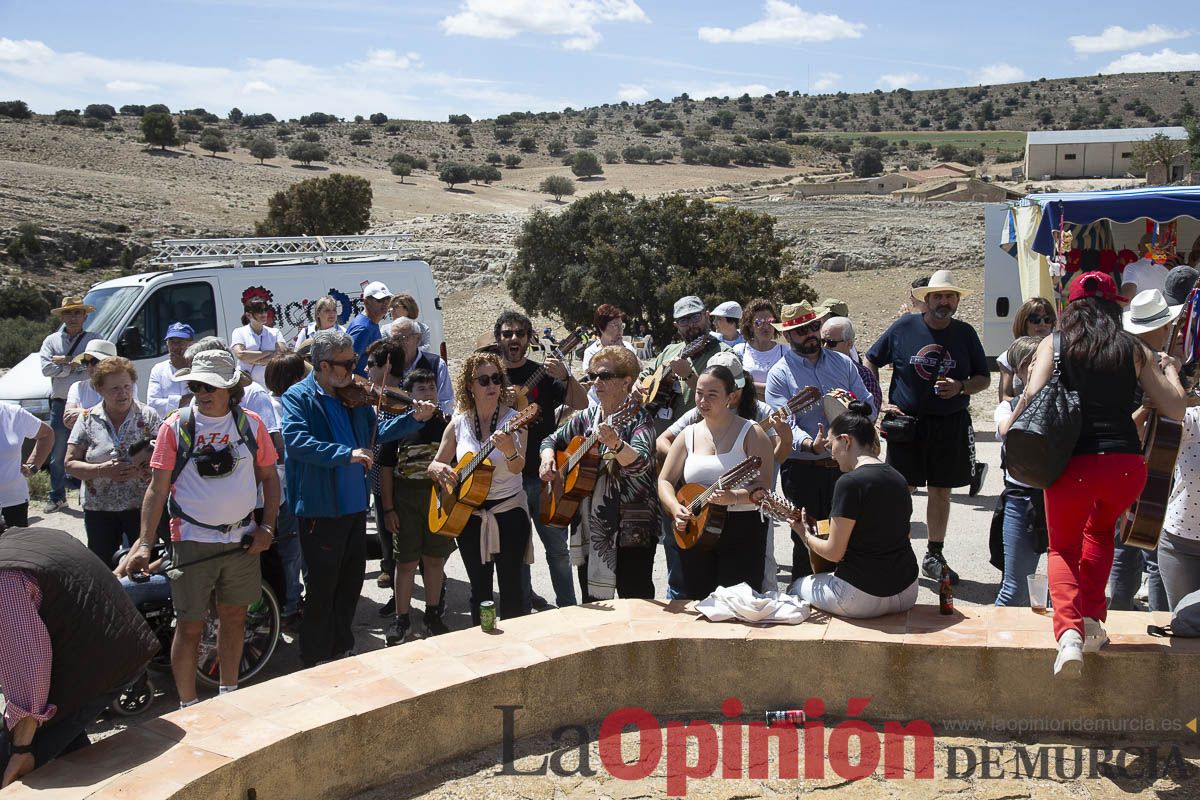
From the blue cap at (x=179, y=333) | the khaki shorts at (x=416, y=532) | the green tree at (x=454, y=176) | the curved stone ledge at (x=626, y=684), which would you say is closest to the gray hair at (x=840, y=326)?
the curved stone ledge at (x=626, y=684)

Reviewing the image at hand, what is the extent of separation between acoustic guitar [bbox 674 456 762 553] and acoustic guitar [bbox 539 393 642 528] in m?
0.51

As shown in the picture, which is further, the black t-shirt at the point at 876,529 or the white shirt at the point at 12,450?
the white shirt at the point at 12,450

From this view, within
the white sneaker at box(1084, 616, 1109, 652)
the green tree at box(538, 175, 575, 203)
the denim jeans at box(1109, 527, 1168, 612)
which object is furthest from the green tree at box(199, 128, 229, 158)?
the white sneaker at box(1084, 616, 1109, 652)

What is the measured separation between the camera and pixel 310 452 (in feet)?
17.7

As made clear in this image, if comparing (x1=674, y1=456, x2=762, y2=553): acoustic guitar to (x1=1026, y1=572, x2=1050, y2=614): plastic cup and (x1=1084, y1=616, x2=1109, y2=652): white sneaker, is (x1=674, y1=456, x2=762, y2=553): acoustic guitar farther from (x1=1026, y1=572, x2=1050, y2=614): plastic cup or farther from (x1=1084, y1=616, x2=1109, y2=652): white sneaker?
(x1=1084, y1=616, x2=1109, y2=652): white sneaker

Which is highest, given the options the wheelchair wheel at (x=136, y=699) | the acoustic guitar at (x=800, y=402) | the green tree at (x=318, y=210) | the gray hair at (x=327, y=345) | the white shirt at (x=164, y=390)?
the green tree at (x=318, y=210)

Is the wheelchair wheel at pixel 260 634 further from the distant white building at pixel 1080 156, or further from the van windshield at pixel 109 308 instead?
the distant white building at pixel 1080 156

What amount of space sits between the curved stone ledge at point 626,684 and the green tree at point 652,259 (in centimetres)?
2033

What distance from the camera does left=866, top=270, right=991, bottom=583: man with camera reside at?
6.89 metres

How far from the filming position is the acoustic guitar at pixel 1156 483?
4410 millimetres

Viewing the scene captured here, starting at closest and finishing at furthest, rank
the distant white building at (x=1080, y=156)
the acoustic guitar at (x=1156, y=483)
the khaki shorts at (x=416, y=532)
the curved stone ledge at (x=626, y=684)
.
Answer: the curved stone ledge at (x=626, y=684), the acoustic guitar at (x=1156, y=483), the khaki shorts at (x=416, y=532), the distant white building at (x=1080, y=156)

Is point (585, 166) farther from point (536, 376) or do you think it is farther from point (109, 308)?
point (536, 376)

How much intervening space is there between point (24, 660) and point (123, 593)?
416 millimetres

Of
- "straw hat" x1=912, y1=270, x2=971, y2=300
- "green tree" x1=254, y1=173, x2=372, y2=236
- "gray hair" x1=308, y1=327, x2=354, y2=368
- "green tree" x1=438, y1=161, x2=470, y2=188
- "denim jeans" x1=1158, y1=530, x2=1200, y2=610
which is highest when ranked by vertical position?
"green tree" x1=438, y1=161, x2=470, y2=188
